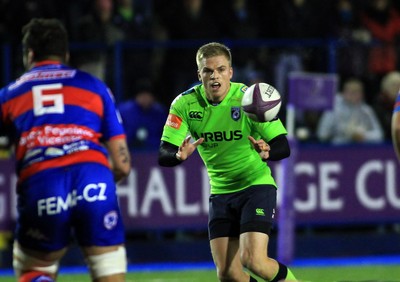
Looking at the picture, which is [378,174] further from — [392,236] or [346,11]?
[346,11]

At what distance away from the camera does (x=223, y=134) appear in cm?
786

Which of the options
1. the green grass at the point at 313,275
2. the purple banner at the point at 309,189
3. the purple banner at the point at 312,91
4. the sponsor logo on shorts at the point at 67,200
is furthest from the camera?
the purple banner at the point at 309,189

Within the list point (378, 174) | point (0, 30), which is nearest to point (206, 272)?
point (378, 174)

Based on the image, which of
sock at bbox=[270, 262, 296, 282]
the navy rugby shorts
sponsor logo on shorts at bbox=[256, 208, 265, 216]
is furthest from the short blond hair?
sock at bbox=[270, 262, 296, 282]

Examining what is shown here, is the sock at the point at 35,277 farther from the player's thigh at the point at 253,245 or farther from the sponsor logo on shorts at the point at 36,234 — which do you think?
the player's thigh at the point at 253,245

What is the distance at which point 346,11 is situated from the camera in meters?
14.6

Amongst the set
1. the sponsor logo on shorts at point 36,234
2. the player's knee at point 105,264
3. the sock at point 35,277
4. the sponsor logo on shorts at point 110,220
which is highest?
the sponsor logo on shorts at point 110,220

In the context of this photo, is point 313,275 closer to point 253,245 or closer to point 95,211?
point 253,245

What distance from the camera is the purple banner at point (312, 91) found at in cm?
1206

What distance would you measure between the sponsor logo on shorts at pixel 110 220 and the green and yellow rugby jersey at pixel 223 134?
2055mm

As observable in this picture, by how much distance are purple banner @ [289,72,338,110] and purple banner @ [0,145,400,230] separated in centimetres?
139

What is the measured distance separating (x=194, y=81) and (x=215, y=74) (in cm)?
565

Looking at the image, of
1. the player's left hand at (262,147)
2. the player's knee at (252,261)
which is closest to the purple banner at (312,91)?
the player's knee at (252,261)

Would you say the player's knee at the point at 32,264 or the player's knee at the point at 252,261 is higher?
the player's knee at the point at 32,264
